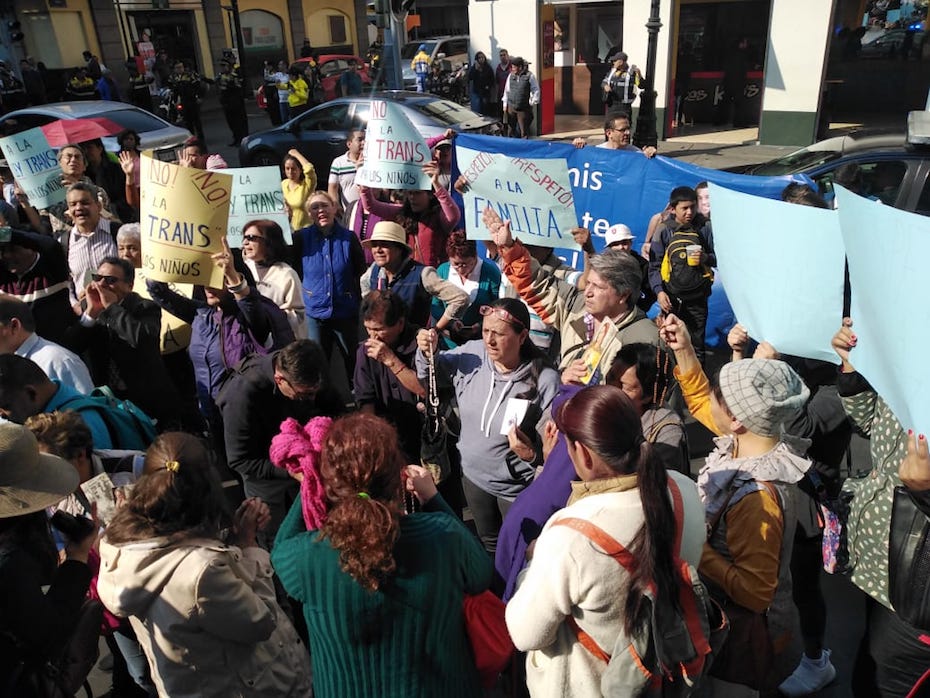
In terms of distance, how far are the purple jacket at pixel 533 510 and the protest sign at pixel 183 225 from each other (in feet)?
7.15

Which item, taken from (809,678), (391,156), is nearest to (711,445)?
(809,678)

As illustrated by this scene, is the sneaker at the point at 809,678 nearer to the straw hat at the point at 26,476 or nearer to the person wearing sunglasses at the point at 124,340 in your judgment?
the straw hat at the point at 26,476

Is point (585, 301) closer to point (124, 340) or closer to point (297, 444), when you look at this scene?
point (297, 444)

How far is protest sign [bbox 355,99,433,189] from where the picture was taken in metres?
5.85

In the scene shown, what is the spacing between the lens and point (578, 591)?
76.0 inches

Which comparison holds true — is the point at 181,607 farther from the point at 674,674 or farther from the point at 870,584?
the point at 870,584

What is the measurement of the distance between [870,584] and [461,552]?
55.9 inches

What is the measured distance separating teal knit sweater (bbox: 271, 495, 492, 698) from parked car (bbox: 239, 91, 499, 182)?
1142cm

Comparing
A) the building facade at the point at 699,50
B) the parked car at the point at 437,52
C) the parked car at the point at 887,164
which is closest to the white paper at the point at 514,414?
the parked car at the point at 887,164

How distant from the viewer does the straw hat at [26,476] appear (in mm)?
2340

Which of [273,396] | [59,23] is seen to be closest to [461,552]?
[273,396]

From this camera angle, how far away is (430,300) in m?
4.72

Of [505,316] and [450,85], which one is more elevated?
[505,316]

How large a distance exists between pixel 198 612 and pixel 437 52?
2434cm
